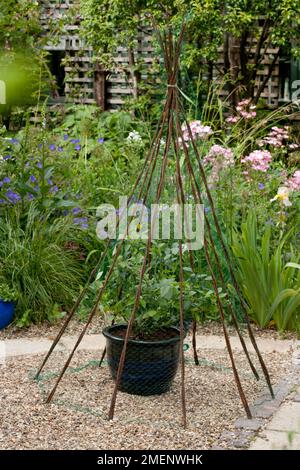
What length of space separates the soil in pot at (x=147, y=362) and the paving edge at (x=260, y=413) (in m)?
0.42

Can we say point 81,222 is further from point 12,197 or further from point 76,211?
point 12,197

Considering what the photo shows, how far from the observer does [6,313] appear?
460 cm

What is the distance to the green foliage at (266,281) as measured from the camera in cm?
453

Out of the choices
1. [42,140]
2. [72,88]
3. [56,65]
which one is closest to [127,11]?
[72,88]

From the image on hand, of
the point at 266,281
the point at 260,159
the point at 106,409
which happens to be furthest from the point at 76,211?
the point at 106,409

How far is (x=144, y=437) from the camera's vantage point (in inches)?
120

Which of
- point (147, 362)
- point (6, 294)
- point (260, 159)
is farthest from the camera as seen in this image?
point (260, 159)

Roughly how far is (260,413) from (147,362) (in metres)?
0.55

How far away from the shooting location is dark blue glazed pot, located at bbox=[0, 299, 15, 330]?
457 centimetres

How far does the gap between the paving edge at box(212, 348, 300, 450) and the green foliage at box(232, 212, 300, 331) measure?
20.6 inches

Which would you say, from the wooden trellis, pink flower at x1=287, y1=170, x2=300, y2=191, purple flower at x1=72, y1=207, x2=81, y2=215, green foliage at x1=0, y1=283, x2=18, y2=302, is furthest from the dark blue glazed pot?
the wooden trellis

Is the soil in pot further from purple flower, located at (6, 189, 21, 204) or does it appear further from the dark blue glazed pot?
purple flower, located at (6, 189, 21, 204)
